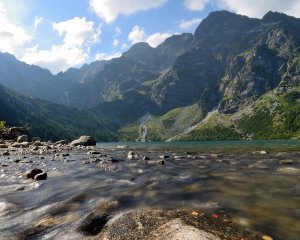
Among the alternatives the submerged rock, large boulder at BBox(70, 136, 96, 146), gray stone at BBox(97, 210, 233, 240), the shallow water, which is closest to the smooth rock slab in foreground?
gray stone at BBox(97, 210, 233, 240)

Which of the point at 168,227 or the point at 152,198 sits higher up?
the point at 168,227

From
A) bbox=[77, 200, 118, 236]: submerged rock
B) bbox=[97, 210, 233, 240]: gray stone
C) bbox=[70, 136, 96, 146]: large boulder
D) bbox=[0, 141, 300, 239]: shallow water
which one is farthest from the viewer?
bbox=[70, 136, 96, 146]: large boulder

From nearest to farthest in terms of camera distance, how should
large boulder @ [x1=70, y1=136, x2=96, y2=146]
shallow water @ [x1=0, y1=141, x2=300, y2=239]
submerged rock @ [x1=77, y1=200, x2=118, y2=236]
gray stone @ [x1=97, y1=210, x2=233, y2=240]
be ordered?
gray stone @ [x1=97, y1=210, x2=233, y2=240] < submerged rock @ [x1=77, y1=200, x2=118, y2=236] < shallow water @ [x1=0, y1=141, x2=300, y2=239] < large boulder @ [x1=70, y1=136, x2=96, y2=146]

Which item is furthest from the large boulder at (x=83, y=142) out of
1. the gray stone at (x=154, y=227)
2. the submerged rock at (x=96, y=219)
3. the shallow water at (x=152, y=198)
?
the gray stone at (x=154, y=227)

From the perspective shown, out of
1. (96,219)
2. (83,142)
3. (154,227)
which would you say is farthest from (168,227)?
(83,142)

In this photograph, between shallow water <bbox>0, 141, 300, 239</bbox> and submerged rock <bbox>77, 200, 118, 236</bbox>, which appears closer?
submerged rock <bbox>77, 200, 118, 236</bbox>

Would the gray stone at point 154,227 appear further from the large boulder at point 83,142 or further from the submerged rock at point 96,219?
the large boulder at point 83,142

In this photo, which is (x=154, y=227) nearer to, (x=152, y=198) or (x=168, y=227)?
(x=168, y=227)

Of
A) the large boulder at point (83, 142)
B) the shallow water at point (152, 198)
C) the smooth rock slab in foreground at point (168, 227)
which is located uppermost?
the smooth rock slab in foreground at point (168, 227)

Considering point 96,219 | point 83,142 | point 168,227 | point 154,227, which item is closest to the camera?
point 168,227

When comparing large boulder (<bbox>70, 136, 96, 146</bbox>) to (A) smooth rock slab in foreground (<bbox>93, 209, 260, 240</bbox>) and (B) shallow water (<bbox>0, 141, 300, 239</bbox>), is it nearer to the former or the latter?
(B) shallow water (<bbox>0, 141, 300, 239</bbox>)

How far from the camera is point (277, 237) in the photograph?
9.91 meters

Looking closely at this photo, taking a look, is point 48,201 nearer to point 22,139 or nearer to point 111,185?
point 111,185

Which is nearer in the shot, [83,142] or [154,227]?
[154,227]
